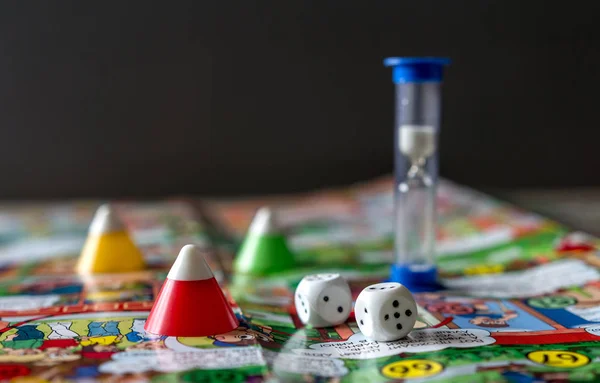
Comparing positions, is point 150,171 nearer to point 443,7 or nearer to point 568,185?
point 443,7

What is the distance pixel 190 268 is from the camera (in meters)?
0.85

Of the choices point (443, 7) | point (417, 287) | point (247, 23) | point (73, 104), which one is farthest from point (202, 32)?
point (417, 287)

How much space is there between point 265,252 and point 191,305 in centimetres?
41

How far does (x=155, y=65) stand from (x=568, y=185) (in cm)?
129

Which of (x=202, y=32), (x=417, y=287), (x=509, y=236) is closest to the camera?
(x=417, y=287)

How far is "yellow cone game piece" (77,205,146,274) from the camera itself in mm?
1206

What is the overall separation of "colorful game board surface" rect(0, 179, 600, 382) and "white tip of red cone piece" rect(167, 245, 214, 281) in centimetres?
7

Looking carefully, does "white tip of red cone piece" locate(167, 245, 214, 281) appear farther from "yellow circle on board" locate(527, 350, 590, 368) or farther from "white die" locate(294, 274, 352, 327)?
"yellow circle on board" locate(527, 350, 590, 368)

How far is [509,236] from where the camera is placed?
1362 millimetres

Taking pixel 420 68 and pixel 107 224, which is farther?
pixel 107 224

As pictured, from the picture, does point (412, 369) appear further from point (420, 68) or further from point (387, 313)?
point (420, 68)

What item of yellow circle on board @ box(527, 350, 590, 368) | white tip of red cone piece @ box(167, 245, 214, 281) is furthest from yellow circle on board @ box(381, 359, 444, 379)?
white tip of red cone piece @ box(167, 245, 214, 281)

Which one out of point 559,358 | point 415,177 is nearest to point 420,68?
point 415,177

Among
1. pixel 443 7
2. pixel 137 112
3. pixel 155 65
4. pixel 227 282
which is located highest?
pixel 443 7
